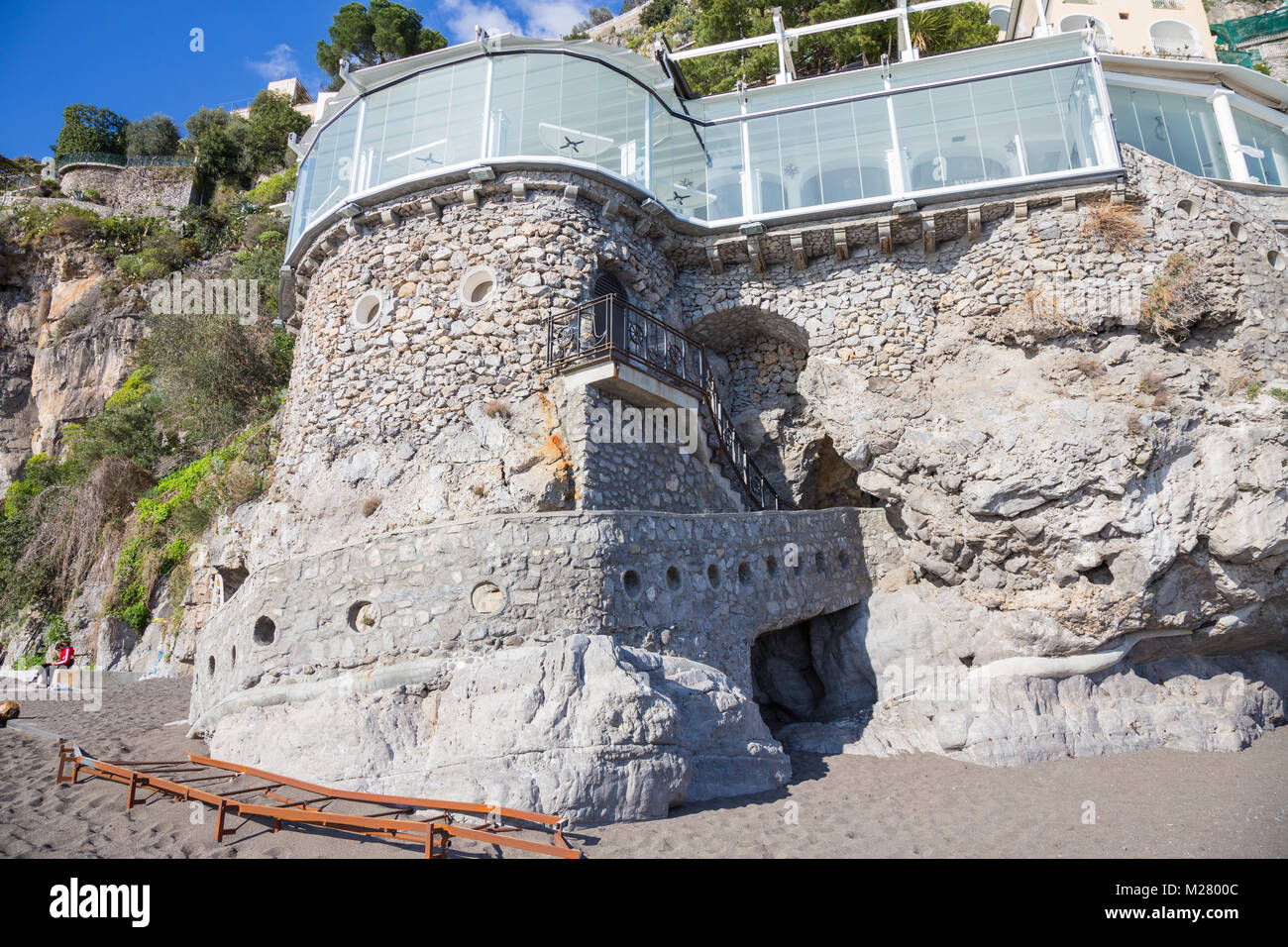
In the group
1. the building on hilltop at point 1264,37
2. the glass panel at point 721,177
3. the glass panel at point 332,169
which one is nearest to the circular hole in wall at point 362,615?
the glass panel at point 332,169

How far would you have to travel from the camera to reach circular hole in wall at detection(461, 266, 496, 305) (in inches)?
419

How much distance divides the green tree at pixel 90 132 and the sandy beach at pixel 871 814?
98.7 ft

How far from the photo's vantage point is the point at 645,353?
Result: 35.1ft

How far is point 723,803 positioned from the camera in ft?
24.8

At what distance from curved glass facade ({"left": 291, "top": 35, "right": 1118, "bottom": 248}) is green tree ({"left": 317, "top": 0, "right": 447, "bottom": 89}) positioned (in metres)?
25.0

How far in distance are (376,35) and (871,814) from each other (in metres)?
37.4

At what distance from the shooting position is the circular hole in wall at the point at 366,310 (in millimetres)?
11094

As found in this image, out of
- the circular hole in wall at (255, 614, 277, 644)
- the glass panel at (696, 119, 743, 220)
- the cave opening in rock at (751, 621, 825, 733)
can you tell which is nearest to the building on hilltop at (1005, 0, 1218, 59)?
the glass panel at (696, 119, 743, 220)

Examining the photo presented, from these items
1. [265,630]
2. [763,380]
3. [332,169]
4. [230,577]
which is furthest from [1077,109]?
[230,577]

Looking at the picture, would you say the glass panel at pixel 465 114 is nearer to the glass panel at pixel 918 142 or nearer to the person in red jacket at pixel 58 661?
the glass panel at pixel 918 142

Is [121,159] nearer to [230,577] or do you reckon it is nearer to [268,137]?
[268,137]

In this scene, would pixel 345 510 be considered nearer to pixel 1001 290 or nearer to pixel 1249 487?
pixel 1001 290

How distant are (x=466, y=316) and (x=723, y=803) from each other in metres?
7.01

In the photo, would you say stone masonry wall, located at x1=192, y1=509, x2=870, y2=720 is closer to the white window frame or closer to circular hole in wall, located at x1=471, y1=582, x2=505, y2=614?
circular hole in wall, located at x1=471, y1=582, x2=505, y2=614
